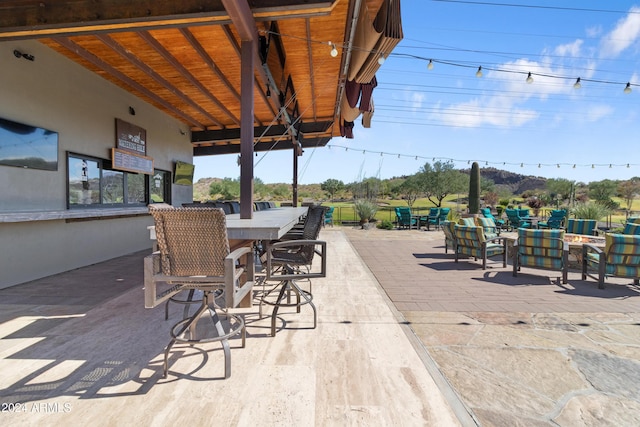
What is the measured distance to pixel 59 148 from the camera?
4.49 meters

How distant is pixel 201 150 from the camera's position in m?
9.91

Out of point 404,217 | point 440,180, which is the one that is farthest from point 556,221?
point 440,180

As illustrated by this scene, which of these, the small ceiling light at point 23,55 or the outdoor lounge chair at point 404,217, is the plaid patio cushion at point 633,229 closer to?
the outdoor lounge chair at point 404,217

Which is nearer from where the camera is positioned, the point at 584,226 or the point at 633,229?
the point at 633,229

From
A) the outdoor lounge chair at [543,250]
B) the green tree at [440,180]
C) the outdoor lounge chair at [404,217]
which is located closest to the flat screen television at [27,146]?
the outdoor lounge chair at [543,250]

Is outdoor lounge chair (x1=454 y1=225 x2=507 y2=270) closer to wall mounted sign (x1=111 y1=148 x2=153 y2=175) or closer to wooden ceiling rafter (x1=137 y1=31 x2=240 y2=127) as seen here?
wooden ceiling rafter (x1=137 y1=31 x2=240 y2=127)

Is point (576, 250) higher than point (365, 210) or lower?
lower

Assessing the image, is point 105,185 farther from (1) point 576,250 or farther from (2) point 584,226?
(2) point 584,226

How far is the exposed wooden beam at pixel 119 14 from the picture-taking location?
2883mm

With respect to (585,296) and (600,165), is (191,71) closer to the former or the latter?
(585,296)

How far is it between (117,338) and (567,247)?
5226 millimetres

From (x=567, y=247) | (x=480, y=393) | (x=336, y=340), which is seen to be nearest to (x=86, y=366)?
(x=336, y=340)

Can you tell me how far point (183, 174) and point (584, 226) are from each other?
377 inches

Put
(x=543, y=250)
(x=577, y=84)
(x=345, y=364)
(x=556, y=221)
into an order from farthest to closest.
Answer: (x=556, y=221) → (x=577, y=84) → (x=543, y=250) → (x=345, y=364)
